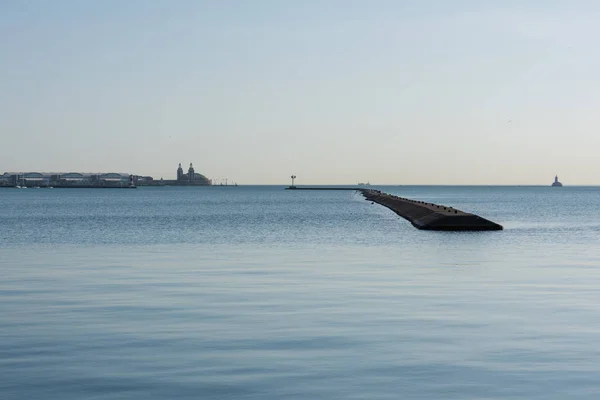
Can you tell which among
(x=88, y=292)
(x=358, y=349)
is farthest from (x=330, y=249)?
(x=358, y=349)

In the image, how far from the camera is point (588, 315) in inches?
814

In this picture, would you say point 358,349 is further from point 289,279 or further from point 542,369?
point 289,279

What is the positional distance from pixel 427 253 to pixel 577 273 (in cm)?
1092

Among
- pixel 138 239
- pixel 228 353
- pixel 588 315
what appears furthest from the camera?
pixel 138 239

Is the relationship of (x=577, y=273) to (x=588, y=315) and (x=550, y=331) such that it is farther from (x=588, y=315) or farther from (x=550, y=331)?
(x=550, y=331)

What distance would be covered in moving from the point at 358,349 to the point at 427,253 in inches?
1033

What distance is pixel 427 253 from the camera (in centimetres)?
4206

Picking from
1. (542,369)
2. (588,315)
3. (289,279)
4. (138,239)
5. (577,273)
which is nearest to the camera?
(542,369)

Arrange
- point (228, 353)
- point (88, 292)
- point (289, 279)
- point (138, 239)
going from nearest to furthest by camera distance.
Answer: point (228, 353)
point (88, 292)
point (289, 279)
point (138, 239)

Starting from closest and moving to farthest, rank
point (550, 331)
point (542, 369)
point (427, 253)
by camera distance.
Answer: point (542, 369) → point (550, 331) → point (427, 253)

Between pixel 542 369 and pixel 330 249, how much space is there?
30572mm

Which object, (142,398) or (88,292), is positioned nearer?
(142,398)

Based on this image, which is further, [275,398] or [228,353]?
[228,353]

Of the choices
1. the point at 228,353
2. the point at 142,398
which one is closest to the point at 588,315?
the point at 228,353
